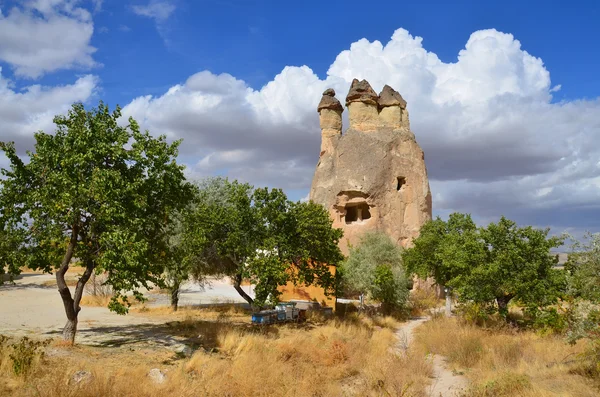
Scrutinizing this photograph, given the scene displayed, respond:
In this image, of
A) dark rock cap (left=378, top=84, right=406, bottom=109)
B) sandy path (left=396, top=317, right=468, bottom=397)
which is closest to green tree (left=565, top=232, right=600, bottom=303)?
sandy path (left=396, top=317, right=468, bottom=397)

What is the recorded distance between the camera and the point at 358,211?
51.8m

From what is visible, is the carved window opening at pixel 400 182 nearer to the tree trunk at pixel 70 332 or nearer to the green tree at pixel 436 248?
the green tree at pixel 436 248

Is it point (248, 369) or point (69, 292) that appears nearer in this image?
point (248, 369)

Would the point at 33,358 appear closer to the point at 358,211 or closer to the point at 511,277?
the point at 511,277

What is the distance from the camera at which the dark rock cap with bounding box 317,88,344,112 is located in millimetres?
54781

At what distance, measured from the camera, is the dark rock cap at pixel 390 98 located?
53188mm

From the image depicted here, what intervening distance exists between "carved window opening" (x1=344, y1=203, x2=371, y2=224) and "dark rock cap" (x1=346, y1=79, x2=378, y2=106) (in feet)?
41.4

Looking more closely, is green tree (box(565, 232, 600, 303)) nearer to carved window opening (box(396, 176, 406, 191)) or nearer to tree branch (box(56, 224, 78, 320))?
tree branch (box(56, 224, 78, 320))

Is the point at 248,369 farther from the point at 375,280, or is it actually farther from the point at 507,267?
the point at 375,280

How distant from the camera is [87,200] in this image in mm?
13281

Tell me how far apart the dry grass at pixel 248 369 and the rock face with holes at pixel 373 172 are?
1219 inches

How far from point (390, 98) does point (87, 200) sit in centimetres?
4521

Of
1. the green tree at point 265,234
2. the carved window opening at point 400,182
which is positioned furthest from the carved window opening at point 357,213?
the green tree at point 265,234

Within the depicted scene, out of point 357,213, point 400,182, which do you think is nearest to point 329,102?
point 400,182
